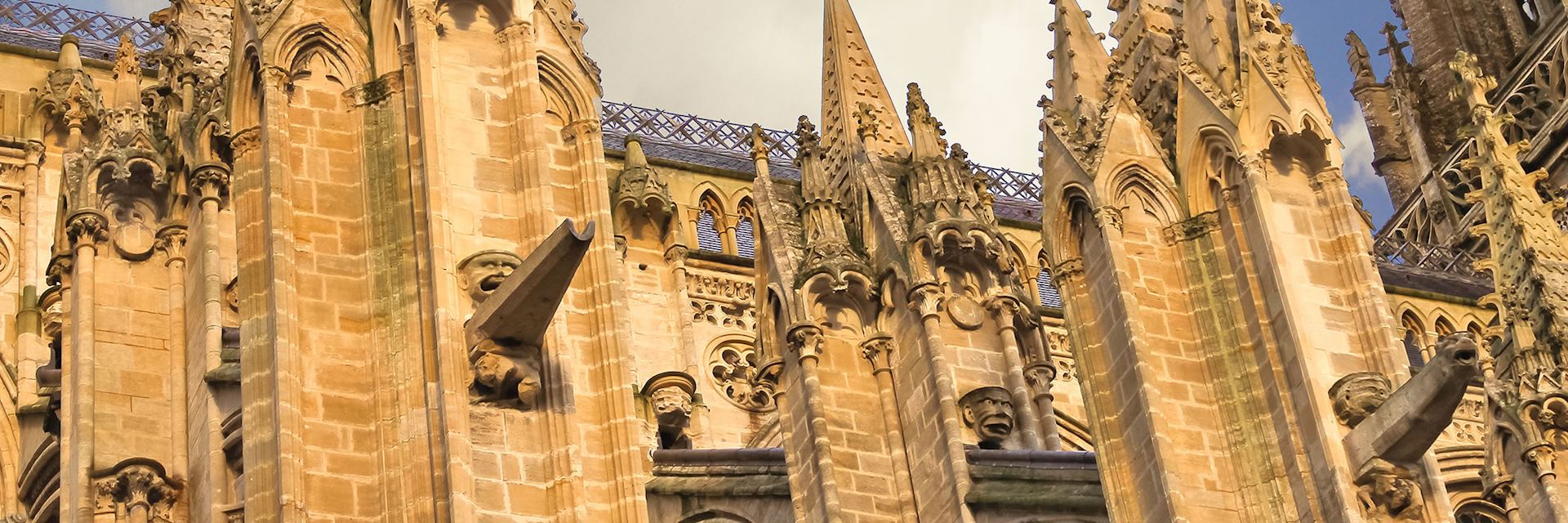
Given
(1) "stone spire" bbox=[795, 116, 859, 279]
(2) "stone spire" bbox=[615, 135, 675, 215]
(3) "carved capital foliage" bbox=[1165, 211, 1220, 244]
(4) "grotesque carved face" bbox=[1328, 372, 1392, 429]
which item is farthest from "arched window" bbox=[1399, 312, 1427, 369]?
(4) "grotesque carved face" bbox=[1328, 372, 1392, 429]

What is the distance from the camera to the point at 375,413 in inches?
738

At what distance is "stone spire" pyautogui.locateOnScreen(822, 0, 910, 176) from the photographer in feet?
86.2

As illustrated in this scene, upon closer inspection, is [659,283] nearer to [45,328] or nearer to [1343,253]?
[45,328]

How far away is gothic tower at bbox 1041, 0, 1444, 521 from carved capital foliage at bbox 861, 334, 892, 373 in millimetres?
1477

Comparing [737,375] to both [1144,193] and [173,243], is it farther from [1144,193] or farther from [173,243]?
[173,243]

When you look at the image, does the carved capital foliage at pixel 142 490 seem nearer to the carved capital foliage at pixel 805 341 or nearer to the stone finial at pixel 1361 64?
the carved capital foliage at pixel 805 341

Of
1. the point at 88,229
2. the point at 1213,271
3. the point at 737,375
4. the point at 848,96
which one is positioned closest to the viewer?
the point at 1213,271

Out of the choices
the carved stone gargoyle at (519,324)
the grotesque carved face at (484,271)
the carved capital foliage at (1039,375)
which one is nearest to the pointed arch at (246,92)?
the grotesque carved face at (484,271)

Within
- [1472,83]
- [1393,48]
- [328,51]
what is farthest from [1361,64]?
[328,51]

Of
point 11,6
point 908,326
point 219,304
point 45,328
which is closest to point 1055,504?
point 908,326

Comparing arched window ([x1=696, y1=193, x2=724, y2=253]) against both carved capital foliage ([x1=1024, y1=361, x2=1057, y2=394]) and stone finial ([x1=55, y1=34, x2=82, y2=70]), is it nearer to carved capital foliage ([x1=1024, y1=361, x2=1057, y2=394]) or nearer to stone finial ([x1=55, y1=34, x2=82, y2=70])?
stone finial ([x1=55, y1=34, x2=82, y2=70])

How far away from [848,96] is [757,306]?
2.30 meters

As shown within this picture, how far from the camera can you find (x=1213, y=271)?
76.0 feet

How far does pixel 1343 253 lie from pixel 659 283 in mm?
12979
